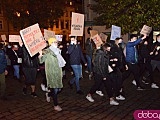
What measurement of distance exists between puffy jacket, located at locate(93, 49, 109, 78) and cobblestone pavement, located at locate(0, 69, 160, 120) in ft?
3.21

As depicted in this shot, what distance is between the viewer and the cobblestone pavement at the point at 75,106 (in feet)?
22.5

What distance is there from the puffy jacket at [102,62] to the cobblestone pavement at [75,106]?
3.21ft

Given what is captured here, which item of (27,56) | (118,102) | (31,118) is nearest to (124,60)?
(118,102)

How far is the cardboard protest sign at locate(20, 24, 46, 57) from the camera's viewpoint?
712 centimetres

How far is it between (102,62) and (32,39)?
2.04 meters

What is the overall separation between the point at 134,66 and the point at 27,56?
3.75 m

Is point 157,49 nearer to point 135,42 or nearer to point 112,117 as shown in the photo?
point 135,42

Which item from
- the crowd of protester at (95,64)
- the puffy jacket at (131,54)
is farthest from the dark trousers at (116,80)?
the puffy jacket at (131,54)

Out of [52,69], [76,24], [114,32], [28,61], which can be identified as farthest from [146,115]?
[76,24]

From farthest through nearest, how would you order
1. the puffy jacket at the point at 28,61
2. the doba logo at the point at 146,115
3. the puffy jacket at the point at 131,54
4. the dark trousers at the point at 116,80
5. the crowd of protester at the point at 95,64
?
the puffy jacket at the point at 131,54 → the puffy jacket at the point at 28,61 → the dark trousers at the point at 116,80 → the crowd of protester at the point at 95,64 → the doba logo at the point at 146,115

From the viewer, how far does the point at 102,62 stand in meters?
7.68

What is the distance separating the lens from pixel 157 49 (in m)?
10.7

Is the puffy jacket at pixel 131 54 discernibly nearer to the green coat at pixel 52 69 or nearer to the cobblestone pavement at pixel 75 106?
the cobblestone pavement at pixel 75 106

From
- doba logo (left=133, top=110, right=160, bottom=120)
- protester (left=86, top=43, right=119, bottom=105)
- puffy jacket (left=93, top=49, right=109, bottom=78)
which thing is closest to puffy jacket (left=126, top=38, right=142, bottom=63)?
protester (left=86, top=43, right=119, bottom=105)
